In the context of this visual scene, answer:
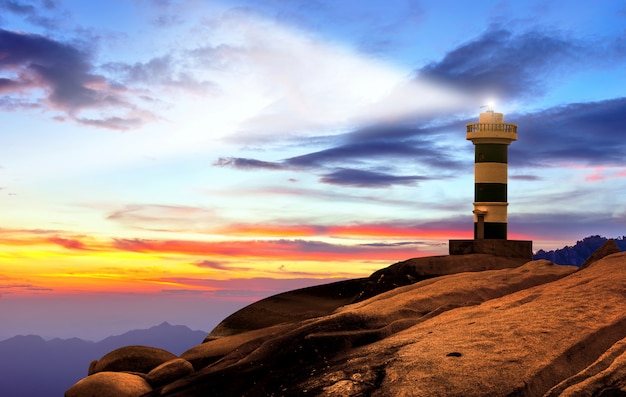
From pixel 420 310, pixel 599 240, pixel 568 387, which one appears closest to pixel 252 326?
pixel 420 310

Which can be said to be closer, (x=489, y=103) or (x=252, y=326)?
(x=252, y=326)

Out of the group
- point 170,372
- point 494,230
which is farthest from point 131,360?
point 494,230

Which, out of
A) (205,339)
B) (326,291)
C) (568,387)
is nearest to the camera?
(568,387)

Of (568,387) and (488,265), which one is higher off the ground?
(488,265)

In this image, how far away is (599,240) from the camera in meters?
90.9

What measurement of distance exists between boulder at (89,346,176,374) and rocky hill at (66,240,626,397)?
0.03 metres

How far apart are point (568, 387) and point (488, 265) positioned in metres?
20.5

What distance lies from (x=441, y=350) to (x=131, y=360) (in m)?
11.8

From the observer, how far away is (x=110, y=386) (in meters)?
17.8

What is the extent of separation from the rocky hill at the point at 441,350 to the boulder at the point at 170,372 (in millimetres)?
28

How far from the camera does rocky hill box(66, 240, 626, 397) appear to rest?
1157 cm

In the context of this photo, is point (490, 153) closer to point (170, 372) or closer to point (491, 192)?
point (491, 192)

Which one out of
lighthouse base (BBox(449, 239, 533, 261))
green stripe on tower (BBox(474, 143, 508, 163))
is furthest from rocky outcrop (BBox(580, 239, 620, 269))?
green stripe on tower (BBox(474, 143, 508, 163))

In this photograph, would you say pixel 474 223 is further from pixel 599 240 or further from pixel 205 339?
pixel 599 240
